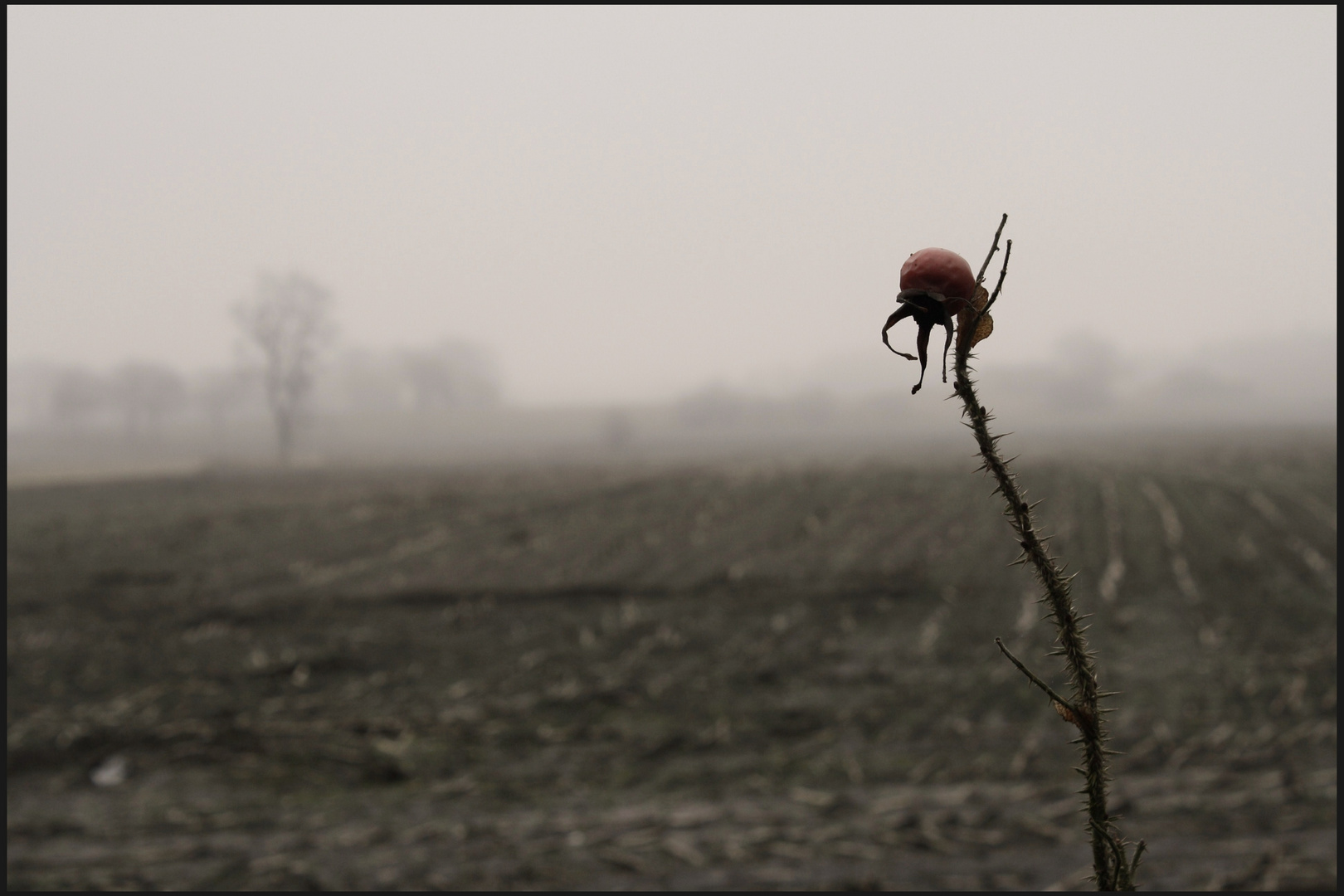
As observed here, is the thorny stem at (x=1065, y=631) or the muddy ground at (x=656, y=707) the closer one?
the thorny stem at (x=1065, y=631)

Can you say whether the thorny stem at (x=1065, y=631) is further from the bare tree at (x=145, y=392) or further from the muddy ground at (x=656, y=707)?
the bare tree at (x=145, y=392)

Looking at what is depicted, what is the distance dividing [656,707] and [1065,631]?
1086 centimetres

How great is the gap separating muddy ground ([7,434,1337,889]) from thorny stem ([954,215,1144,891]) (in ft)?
4.55

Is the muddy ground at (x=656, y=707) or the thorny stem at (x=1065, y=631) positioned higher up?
the thorny stem at (x=1065, y=631)

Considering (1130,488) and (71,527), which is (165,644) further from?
(1130,488)

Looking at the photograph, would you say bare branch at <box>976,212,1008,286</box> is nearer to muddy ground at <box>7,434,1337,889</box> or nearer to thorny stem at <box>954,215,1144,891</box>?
thorny stem at <box>954,215,1144,891</box>

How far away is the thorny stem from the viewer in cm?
85

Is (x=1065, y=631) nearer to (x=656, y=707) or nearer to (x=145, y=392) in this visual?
(x=656, y=707)

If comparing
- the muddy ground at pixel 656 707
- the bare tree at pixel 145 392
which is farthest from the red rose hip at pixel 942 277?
the bare tree at pixel 145 392

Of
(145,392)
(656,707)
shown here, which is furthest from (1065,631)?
(145,392)

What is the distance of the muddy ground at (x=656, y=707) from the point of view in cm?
789

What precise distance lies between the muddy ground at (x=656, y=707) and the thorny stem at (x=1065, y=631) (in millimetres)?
1386

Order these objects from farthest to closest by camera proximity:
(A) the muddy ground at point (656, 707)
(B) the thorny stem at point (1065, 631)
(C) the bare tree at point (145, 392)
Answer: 1. (C) the bare tree at point (145, 392)
2. (A) the muddy ground at point (656, 707)
3. (B) the thorny stem at point (1065, 631)

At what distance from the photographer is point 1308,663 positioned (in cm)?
1192
